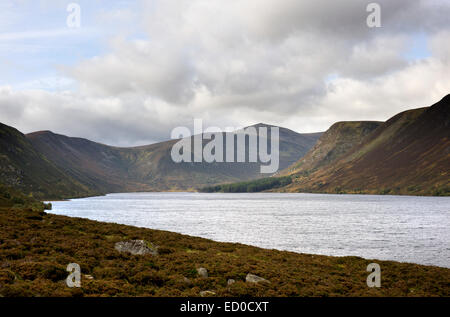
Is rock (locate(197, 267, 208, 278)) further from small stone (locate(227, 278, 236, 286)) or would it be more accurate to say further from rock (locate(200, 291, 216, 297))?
rock (locate(200, 291, 216, 297))

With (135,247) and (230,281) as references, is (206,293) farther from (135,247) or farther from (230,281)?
(135,247)

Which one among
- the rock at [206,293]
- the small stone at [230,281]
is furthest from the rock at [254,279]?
the rock at [206,293]

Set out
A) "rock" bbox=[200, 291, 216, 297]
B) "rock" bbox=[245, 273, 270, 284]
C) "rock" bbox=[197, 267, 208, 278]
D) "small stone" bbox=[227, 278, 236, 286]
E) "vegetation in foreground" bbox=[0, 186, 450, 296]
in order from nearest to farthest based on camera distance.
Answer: "vegetation in foreground" bbox=[0, 186, 450, 296] < "rock" bbox=[200, 291, 216, 297] < "small stone" bbox=[227, 278, 236, 286] < "rock" bbox=[245, 273, 270, 284] < "rock" bbox=[197, 267, 208, 278]

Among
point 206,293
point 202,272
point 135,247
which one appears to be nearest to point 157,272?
point 202,272

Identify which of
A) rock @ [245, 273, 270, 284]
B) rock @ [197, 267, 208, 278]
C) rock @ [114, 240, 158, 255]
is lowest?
rock @ [245, 273, 270, 284]

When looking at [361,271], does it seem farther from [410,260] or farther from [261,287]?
[410,260]

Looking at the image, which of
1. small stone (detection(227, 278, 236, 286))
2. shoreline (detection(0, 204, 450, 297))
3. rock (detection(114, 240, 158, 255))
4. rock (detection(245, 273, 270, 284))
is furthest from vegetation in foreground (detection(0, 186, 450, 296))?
rock (detection(114, 240, 158, 255))
